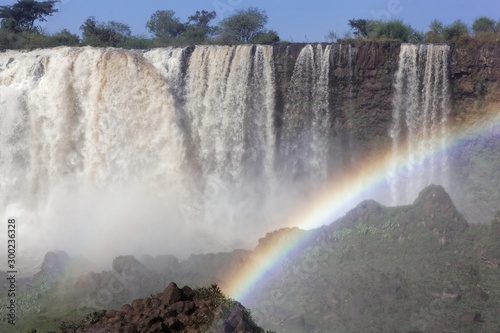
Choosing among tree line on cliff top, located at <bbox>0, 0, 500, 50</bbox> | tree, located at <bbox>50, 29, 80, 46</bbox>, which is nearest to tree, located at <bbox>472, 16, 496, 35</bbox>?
tree line on cliff top, located at <bbox>0, 0, 500, 50</bbox>

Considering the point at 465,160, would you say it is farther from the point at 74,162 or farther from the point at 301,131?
the point at 74,162

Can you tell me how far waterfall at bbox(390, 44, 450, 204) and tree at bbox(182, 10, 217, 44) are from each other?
16.7 m

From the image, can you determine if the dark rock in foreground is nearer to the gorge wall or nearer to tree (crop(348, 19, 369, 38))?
the gorge wall

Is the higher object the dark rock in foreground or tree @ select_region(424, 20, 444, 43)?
tree @ select_region(424, 20, 444, 43)

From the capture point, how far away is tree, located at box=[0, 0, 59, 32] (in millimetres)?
39000

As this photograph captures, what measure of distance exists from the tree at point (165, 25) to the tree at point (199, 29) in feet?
2.22

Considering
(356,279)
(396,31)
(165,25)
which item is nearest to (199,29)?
(165,25)

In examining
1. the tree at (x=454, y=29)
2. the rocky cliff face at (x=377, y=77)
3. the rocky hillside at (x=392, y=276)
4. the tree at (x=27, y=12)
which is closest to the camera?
the rocky hillside at (x=392, y=276)

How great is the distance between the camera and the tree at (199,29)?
3922cm

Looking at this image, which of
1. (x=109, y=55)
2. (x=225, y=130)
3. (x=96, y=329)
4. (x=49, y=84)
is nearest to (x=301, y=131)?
(x=225, y=130)

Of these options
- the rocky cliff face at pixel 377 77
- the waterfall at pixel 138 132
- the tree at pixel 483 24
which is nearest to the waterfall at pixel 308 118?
the rocky cliff face at pixel 377 77

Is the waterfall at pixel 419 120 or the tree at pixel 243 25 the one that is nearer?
the waterfall at pixel 419 120

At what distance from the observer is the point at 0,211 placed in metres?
22.6

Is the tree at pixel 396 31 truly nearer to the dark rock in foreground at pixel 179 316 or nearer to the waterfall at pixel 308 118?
the waterfall at pixel 308 118
